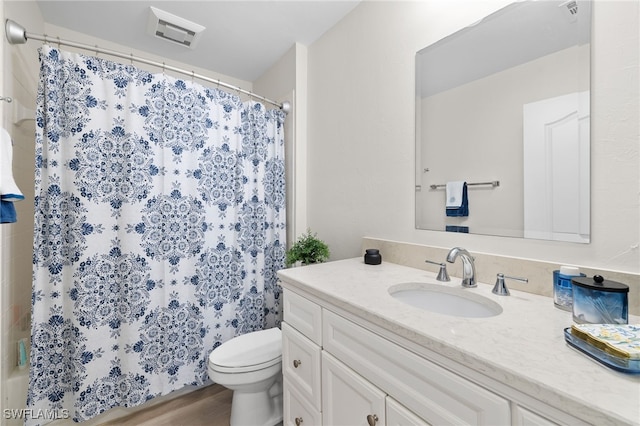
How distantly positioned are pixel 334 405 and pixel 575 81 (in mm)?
1371

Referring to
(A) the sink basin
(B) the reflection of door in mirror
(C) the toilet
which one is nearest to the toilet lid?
(C) the toilet

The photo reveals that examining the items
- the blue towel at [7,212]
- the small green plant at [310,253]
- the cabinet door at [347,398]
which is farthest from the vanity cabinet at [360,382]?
the blue towel at [7,212]

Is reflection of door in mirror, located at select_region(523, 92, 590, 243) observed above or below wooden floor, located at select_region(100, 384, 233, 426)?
above

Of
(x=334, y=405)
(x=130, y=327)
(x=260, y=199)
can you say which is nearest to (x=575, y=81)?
(x=334, y=405)

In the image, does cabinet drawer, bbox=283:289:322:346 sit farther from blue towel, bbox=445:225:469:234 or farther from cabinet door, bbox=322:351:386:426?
blue towel, bbox=445:225:469:234

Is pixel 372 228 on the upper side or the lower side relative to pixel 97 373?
upper

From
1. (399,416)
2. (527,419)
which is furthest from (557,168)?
(399,416)

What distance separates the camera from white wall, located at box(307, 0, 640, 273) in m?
0.80

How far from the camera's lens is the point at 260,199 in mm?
2006

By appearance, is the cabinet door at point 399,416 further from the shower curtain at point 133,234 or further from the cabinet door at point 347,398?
the shower curtain at point 133,234

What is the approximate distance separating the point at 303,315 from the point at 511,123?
1119mm

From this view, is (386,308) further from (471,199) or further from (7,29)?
(7,29)

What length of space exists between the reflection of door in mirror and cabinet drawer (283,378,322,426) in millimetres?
1062

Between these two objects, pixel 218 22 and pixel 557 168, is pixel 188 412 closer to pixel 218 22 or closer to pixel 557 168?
pixel 557 168
